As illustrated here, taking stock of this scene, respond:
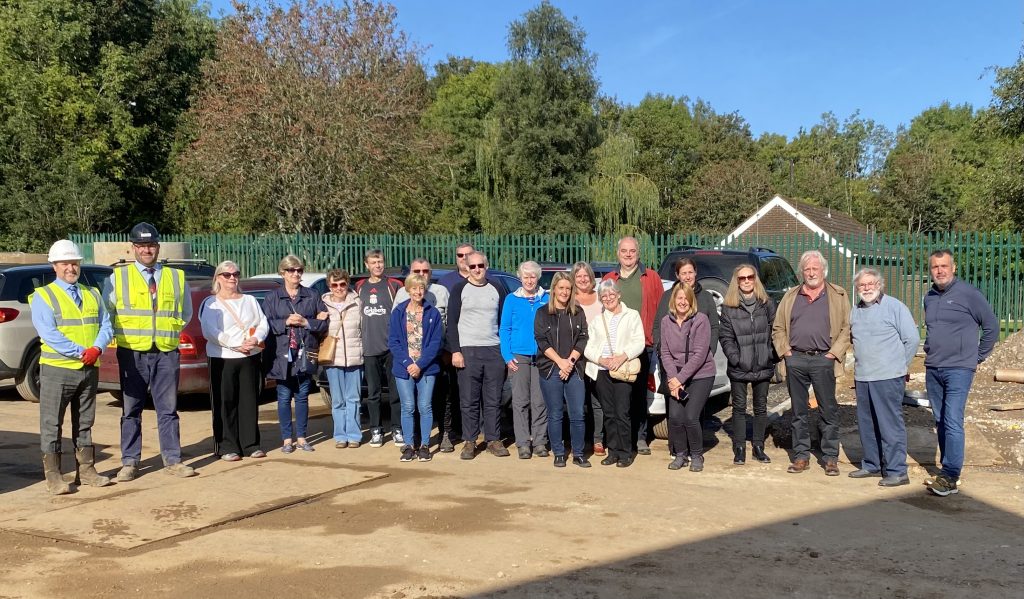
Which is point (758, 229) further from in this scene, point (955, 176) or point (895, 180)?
point (955, 176)

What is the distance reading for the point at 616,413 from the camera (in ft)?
27.4

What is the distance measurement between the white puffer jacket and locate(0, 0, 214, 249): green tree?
25608 millimetres

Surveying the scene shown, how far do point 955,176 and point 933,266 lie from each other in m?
61.1

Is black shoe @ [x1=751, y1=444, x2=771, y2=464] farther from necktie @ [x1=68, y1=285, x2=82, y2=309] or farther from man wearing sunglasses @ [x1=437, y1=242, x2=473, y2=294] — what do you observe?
necktie @ [x1=68, y1=285, x2=82, y2=309]

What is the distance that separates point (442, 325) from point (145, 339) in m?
2.69

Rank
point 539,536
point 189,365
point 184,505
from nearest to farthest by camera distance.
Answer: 1. point 539,536
2. point 184,505
3. point 189,365

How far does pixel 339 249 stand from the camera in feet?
76.6

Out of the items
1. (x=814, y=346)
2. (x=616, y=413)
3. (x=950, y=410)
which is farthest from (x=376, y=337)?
(x=950, y=410)

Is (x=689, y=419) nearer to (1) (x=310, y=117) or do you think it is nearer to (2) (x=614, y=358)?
(2) (x=614, y=358)

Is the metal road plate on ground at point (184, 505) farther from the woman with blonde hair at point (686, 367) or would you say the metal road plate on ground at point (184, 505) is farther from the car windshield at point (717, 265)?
the car windshield at point (717, 265)

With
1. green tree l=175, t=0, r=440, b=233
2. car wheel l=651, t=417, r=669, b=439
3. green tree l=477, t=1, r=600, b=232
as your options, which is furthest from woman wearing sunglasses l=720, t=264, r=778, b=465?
green tree l=477, t=1, r=600, b=232

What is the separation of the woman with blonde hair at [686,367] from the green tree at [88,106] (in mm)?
28146

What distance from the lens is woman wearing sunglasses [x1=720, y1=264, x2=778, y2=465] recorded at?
8125 millimetres

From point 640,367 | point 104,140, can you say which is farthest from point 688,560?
point 104,140
